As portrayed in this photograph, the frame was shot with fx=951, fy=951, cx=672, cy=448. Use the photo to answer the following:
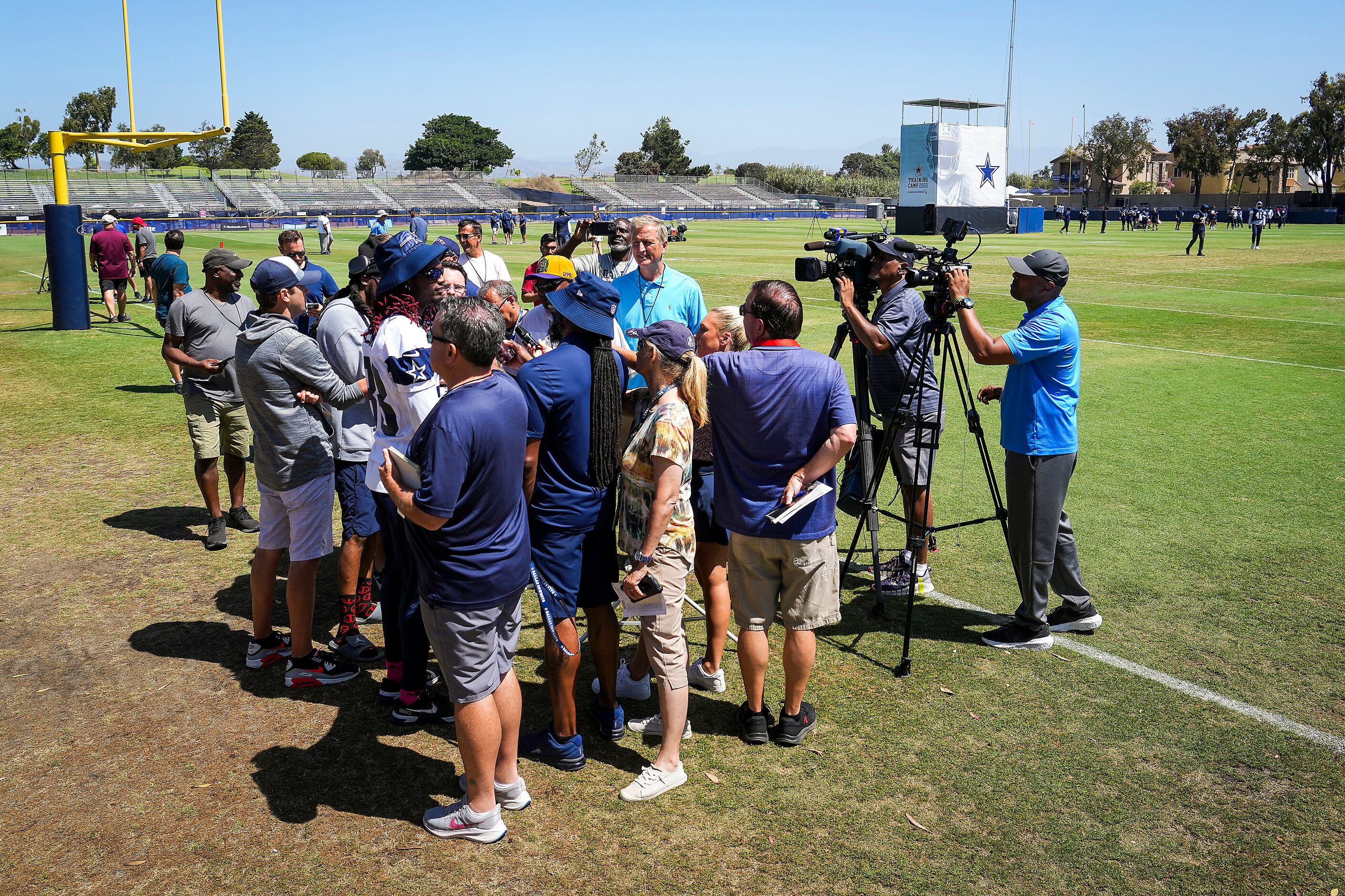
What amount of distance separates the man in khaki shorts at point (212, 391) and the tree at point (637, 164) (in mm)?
128426

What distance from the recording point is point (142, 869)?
144 inches

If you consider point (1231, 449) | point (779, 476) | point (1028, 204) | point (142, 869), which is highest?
point (1028, 204)

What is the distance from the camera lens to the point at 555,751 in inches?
171

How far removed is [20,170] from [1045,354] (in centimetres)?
8588

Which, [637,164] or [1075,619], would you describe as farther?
[637,164]

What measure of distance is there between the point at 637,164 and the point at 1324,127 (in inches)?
3267

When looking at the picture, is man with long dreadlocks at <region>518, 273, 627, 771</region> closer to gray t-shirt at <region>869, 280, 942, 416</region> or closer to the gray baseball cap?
gray t-shirt at <region>869, 280, 942, 416</region>

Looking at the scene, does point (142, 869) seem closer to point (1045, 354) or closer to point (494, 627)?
point (494, 627)

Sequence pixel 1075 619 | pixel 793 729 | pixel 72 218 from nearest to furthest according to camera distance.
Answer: pixel 793 729 < pixel 1075 619 < pixel 72 218

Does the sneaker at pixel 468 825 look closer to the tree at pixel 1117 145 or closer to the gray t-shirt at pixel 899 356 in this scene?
the gray t-shirt at pixel 899 356

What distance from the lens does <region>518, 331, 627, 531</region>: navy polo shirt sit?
4.03 meters

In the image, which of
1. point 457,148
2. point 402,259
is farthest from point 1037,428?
point 457,148

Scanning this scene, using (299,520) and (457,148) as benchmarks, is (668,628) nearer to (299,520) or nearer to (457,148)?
(299,520)

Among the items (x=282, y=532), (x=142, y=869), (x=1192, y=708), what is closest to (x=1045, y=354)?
(x=1192, y=708)
